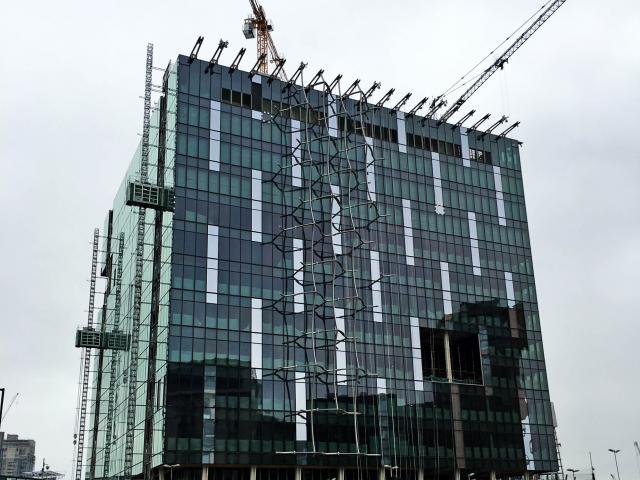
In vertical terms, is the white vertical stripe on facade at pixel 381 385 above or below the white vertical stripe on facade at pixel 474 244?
below

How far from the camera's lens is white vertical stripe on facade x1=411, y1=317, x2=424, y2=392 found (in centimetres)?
9581

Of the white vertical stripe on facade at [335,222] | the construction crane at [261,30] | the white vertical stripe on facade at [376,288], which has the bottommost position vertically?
the white vertical stripe on facade at [376,288]

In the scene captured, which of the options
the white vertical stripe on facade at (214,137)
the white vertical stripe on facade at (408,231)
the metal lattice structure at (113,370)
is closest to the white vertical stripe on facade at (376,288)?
the white vertical stripe on facade at (408,231)

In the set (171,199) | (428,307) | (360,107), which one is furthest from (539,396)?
(171,199)

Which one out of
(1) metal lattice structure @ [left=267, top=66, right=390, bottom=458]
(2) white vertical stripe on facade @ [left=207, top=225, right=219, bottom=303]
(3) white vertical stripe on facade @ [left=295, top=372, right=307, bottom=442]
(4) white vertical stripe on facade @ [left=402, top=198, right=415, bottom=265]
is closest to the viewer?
(3) white vertical stripe on facade @ [left=295, top=372, right=307, bottom=442]

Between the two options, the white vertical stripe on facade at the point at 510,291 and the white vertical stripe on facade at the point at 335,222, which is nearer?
the white vertical stripe on facade at the point at 335,222

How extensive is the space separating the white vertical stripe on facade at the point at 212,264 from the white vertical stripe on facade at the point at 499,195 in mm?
41578

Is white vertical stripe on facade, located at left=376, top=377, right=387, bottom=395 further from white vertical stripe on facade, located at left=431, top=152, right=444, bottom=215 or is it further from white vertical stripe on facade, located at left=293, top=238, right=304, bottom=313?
white vertical stripe on facade, located at left=431, top=152, right=444, bottom=215

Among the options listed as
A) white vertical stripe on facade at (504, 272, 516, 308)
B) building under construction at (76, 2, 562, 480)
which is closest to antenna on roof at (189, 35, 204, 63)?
building under construction at (76, 2, 562, 480)

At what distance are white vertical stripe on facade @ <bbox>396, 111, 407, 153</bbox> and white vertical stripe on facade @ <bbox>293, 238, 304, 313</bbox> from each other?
2174 centimetres

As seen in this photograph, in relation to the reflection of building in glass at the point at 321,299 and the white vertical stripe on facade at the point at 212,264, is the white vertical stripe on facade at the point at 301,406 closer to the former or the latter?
the reflection of building in glass at the point at 321,299

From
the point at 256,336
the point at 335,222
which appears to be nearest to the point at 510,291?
the point at 335,222

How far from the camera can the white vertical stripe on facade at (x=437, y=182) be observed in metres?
106

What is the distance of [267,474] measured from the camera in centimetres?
8581
